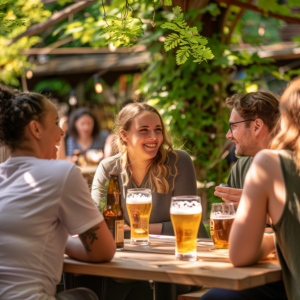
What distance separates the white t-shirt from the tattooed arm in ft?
0.12

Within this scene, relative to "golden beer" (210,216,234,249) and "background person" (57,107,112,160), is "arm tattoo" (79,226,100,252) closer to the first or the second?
"golden beer" (210,216,234,249)

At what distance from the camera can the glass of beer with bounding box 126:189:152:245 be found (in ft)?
6.00

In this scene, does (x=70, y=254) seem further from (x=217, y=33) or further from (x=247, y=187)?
(x=217, y=33)

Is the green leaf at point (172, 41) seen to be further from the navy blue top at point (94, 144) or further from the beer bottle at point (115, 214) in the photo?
the navy blue top at point (94, 144)

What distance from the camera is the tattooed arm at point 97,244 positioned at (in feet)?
4.82

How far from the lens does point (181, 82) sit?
410cm

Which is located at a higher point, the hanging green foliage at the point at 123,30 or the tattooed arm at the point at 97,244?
the hanging green foliage at the point at 123,30

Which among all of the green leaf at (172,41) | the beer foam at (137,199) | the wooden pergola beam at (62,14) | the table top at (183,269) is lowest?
the table top at (183,269)

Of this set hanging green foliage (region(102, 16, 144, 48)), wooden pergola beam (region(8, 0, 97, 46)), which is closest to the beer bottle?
hanging green foliage (region(102, 16, 144, 48))

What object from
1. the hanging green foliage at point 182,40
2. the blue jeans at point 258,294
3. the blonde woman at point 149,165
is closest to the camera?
the blue jeans at point 258,294

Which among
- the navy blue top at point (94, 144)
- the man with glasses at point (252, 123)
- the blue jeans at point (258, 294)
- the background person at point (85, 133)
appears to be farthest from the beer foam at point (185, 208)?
the navy blue top at point (94, 144)

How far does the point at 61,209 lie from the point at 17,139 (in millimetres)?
326

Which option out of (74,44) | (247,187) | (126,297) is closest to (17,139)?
(247,187)

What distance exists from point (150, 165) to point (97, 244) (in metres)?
1.15
